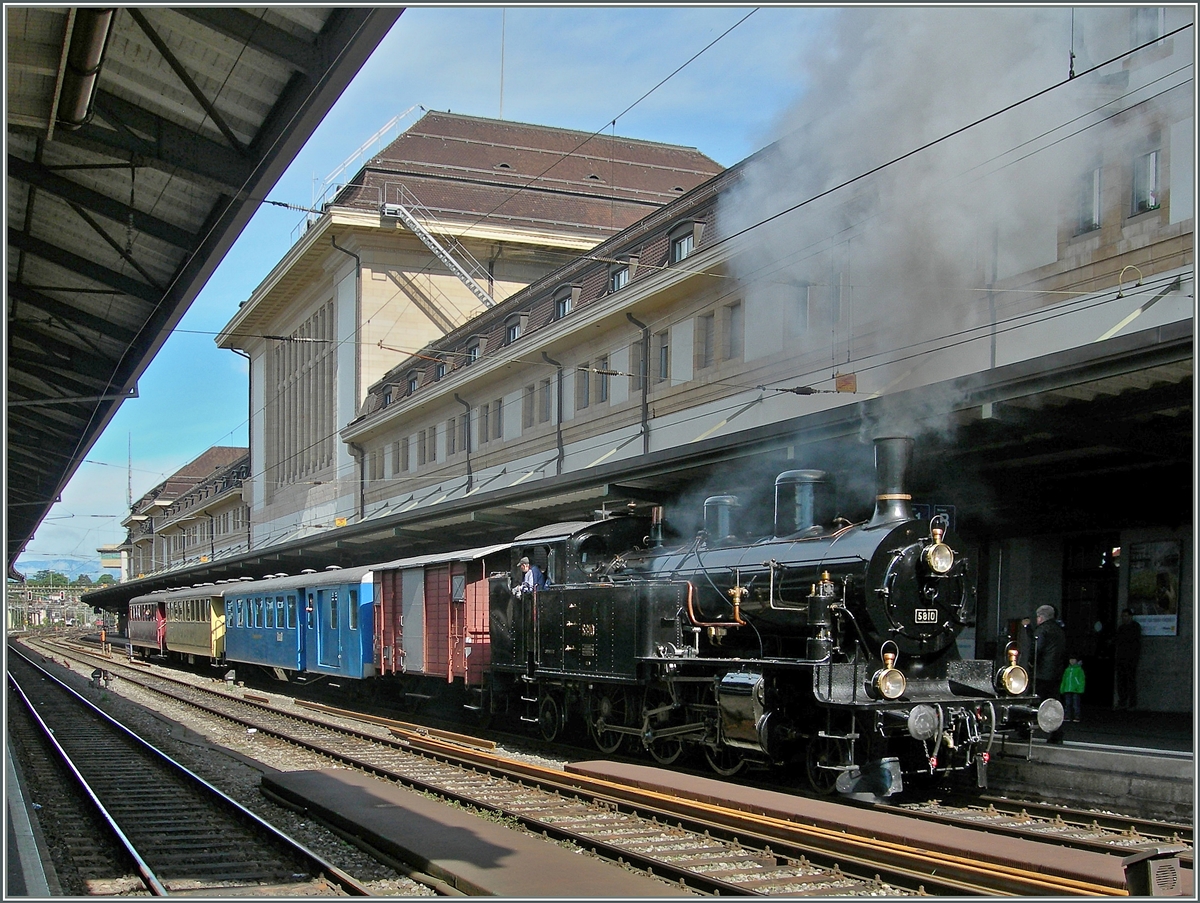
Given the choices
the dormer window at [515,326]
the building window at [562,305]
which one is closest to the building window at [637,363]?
the building window at [562,305]

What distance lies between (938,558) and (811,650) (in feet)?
4.36

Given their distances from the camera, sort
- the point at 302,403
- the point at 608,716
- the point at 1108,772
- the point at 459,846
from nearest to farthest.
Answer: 1. the point at 459,846
2. the point at 1108,772
3. the point at 608,716
4. the point at 302,403

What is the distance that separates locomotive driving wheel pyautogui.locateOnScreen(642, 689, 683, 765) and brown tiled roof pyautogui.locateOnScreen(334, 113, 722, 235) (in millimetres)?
29215

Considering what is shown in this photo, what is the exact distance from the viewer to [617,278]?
25.4m

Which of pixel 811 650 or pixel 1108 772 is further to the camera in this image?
pixel 1108 772

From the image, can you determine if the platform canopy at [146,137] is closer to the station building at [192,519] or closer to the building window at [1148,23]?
the building window at [1148,23]

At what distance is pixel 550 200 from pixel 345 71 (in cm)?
3600

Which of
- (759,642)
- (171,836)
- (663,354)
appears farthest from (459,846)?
(663,354)

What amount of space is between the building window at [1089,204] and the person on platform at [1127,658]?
4.77 meters

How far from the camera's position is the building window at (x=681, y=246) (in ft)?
72.8

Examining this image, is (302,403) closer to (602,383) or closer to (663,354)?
(602,383)

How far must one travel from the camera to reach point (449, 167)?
42.5 meters

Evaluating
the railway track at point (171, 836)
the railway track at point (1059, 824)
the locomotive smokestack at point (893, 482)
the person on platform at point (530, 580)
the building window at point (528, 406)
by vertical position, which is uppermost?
the building window at point (528, 406)

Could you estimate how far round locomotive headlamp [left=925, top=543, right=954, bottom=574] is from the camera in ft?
31.8
